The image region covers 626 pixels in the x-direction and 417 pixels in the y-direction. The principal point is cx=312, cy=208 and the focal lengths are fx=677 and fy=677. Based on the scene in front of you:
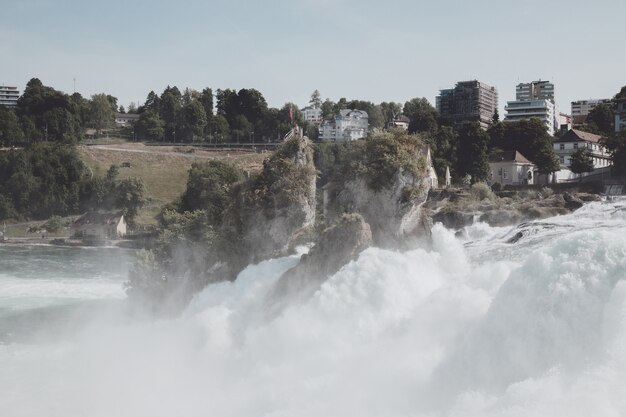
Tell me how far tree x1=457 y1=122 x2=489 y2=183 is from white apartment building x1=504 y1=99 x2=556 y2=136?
2275 inches

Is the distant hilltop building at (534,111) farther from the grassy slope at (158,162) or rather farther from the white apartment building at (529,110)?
the grassy slope at (158,162)

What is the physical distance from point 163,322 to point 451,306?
1054 centimetres

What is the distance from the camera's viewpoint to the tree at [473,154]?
174 feet

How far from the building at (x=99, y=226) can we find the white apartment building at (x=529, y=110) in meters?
68.4

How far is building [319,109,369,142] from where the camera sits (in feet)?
362

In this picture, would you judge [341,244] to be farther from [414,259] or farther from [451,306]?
[451,306]

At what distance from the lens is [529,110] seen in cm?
11238

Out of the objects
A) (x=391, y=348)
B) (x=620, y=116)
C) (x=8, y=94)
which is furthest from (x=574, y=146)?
(x=8, y=94)

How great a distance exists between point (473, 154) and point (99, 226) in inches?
1525

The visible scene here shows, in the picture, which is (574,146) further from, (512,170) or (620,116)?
(620,116)

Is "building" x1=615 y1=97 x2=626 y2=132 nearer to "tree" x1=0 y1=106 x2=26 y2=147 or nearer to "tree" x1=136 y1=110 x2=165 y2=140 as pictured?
"tree" x1=136 y1=110 x2=165 y2=140

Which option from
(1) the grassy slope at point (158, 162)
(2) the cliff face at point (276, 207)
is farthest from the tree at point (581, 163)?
Result: (1) the grassy slope at point (158, 162)

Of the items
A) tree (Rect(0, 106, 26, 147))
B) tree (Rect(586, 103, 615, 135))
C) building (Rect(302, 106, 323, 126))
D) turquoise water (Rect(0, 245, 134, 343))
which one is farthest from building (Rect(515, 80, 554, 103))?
turquoise water (Rect(0, 245, 134, 343))

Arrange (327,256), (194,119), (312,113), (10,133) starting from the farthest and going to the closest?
1. (312,113)
2. (194,119)
3. (10,133)
4. (327,256)
